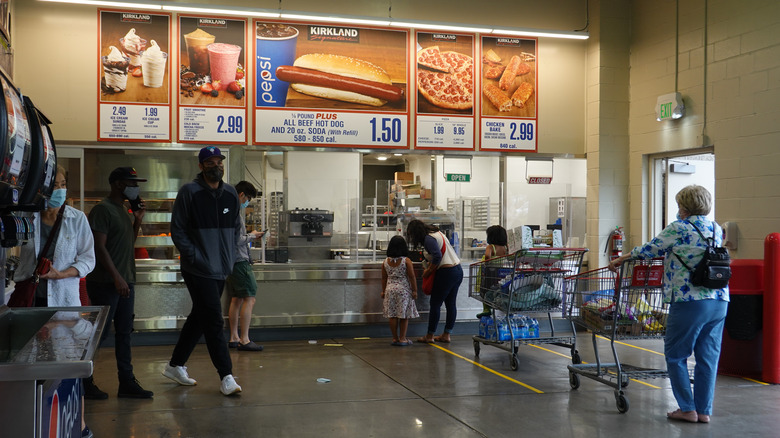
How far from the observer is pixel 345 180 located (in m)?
8.62

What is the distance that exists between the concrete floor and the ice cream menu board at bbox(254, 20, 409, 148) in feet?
8.69

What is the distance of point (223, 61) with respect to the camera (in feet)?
26.8

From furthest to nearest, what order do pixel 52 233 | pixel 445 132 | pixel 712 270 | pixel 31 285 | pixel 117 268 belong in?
pixel 445 132, pixel 117 268, pixel 712 270, pixel 52 233, pixel 31 285

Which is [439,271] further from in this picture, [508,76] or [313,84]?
[508,76]

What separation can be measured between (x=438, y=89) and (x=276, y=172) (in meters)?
2.22

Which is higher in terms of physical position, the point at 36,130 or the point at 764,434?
the point at 36,130

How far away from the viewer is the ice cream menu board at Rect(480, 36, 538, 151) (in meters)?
8.99

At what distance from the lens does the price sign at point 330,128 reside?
8.35 m

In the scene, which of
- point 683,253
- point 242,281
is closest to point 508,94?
point 242,281

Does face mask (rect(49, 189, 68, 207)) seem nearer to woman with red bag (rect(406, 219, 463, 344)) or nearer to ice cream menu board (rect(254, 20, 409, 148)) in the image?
ice cream menu board (rect(254, 20, 409, 148))

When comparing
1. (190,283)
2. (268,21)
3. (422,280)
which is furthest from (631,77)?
(190,283)

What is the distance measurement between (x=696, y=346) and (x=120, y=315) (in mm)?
3964

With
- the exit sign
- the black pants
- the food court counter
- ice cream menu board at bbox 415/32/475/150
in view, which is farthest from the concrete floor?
ice cream menu board at bbox 415/32/475/150

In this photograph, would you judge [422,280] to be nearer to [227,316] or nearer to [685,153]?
[227,316]
